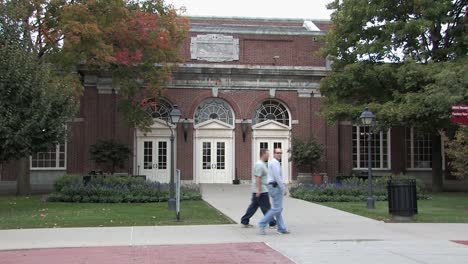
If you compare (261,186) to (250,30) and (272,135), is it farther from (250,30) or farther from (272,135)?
(250,30)

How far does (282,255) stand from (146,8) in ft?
56.2

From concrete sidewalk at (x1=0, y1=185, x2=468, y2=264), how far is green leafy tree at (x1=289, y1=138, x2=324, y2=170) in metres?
13.5

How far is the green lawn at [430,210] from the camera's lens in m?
14.0

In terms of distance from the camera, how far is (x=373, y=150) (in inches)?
1205

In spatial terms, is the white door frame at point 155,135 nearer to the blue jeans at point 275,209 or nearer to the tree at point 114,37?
the tree at point 114,37

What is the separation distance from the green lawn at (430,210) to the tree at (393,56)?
4.19 meters

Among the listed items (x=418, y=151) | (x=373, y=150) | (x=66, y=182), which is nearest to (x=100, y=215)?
(x=66, y=182)

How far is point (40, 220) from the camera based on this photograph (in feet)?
44.0

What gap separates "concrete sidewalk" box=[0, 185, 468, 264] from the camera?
29.5 feet

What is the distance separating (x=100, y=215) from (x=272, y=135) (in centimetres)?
1592

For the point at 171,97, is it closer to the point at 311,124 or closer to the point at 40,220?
the point at 311,124

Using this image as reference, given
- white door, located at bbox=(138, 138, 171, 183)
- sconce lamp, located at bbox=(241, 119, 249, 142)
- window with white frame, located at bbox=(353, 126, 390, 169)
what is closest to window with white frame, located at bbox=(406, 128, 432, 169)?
window with white frame, located at bbox=(353, 126, 390, 169)

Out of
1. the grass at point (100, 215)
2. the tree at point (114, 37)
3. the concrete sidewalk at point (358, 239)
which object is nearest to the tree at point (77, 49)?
the tree at point (114, 37)

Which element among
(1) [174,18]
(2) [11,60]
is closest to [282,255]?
(2) [11,60]
